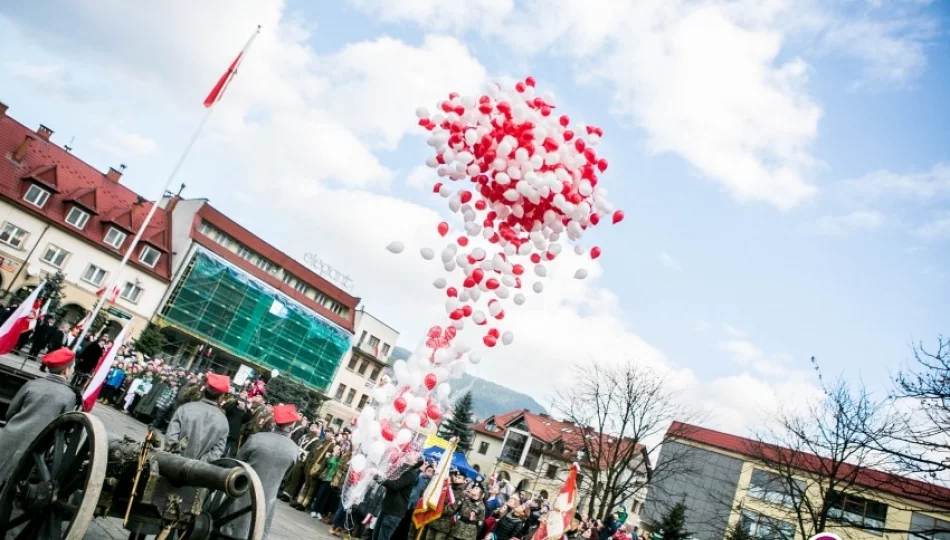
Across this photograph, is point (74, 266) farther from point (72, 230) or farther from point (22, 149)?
point (22, 149)

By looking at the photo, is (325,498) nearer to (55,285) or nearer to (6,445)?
(6,445)

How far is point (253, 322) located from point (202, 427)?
128ft

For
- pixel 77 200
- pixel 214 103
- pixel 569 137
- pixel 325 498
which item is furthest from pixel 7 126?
pixel 569 137

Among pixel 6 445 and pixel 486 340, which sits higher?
pixel 486 340

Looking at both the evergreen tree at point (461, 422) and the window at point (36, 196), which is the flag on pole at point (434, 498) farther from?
the evergreen tree at point (461, 422)

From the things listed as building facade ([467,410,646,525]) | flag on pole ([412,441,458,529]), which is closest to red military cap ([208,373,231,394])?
flag on pole ([412,441,458,529])

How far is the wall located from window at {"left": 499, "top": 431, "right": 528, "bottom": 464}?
1244 inches

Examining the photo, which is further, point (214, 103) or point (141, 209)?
point (141, 209)

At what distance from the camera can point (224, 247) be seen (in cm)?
4144

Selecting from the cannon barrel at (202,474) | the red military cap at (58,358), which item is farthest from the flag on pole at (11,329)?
the cannon barrel at (202,474)

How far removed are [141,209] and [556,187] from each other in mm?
39161

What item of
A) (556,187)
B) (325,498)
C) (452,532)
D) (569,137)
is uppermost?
(569,137)

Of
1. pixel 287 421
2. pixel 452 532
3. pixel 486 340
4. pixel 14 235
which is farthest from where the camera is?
pixel 14 235

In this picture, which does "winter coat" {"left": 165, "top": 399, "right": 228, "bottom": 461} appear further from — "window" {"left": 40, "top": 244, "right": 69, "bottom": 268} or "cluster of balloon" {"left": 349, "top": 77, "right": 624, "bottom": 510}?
"window" {"left": 40, "top": 244, "right": 69, "bottom": 268}
